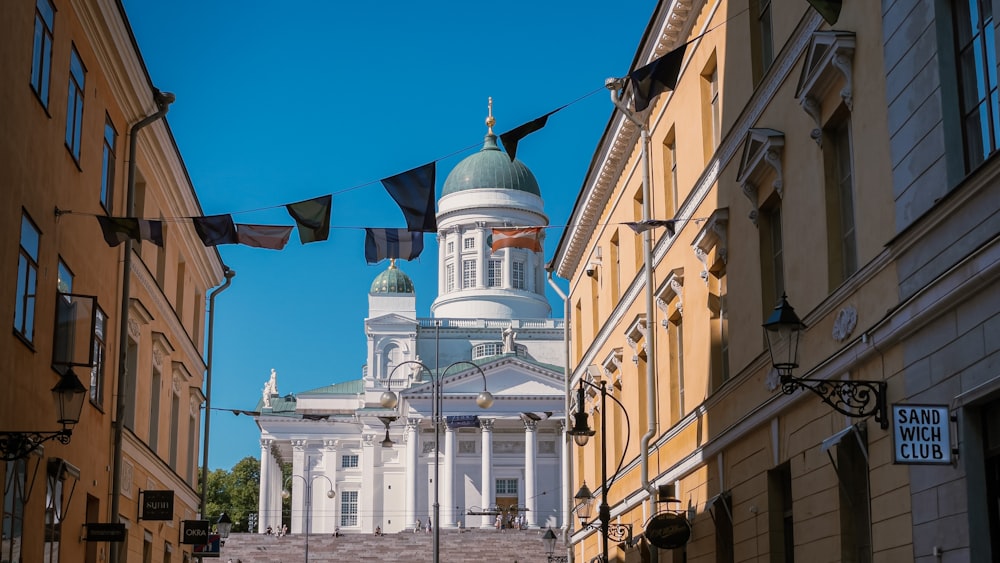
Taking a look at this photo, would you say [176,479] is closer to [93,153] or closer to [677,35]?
[93,153]

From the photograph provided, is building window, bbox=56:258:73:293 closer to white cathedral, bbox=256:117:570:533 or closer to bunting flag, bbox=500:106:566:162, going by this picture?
bunting flag, bbox=500:106:566:162

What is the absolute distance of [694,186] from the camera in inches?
866

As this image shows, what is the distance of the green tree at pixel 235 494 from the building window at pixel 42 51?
336 ft

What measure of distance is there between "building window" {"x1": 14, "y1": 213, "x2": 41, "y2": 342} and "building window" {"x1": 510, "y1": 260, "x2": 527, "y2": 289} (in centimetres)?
9205

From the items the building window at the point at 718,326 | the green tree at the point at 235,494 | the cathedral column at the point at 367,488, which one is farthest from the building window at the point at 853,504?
the green tree at the point at 235,494

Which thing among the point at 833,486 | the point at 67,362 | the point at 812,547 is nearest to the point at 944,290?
the point at 833,486

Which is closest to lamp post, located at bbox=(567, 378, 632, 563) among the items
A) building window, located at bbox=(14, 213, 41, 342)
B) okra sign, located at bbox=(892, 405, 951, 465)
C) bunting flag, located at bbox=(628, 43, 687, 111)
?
bunting flag, located at bbox=(628, 43, 687, 111)

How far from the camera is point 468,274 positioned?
359 ft

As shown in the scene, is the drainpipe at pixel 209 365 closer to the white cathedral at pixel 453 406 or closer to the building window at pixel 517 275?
the white cathedral at pixel 453 406

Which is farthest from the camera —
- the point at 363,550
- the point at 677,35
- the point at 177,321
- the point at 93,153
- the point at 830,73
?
the point at 363,550

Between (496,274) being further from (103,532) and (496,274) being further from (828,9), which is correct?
(828,9)

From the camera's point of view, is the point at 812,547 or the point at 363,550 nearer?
the point at 812,547

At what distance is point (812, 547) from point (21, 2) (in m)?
10.9

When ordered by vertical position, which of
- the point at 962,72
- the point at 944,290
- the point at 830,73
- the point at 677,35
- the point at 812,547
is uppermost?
the point at 677,35
